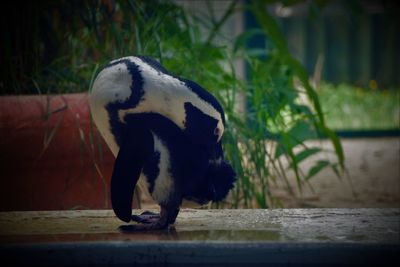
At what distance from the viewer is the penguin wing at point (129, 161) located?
157 centimetres

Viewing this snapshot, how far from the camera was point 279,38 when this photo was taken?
237 cm

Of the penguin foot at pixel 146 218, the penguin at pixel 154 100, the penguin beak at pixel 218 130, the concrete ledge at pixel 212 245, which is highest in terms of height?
the penguin at pixel 154 100

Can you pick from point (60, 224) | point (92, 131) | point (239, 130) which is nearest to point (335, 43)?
point (239, 130)

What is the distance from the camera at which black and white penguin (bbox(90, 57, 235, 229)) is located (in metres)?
1.57

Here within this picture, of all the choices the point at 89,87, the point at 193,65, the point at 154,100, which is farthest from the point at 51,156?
the point at 154,100

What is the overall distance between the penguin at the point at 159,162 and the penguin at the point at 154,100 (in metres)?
0.02

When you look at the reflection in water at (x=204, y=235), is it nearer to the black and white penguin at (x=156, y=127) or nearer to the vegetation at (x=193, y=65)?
the black and white penguin at (x=156, y=127)

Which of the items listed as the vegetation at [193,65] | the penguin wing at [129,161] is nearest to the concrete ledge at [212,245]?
the penguin wing at [129,161]

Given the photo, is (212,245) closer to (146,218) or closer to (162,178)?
(162,178)

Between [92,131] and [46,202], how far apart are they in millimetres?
297

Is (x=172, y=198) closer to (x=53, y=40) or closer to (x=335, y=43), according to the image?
(x=53, y=40)

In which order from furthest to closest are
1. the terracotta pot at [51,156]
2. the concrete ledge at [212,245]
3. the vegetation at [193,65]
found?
the vegetation at [193,65] → the terracotta pot at [51,156] → the concrete ledge at [212,245]

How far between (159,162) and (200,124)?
0.13 meters

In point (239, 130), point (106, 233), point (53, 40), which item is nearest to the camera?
point (106, 233)
